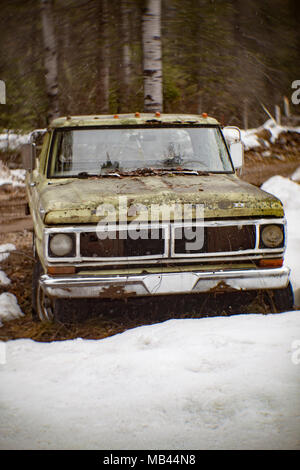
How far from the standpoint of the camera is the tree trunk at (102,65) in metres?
15.2

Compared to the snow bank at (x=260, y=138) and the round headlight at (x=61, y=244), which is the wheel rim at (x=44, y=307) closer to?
the round headlight at (x=61, y=244)

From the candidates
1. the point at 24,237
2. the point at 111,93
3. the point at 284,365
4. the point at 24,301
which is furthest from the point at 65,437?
the point at 111,93

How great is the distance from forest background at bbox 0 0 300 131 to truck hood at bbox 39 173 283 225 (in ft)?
36.7

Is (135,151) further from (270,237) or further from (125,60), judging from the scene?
(125,60)

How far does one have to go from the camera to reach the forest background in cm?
1588

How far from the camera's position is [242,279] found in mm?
3990

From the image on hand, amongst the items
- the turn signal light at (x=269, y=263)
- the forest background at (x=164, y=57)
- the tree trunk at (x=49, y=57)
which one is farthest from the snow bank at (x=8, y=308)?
the forest background at (x=164, y=57)

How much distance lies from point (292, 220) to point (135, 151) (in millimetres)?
2623

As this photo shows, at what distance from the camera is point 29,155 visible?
5438 millimetres

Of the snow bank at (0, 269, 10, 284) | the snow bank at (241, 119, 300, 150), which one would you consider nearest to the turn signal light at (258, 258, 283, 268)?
the snow bank at (0, 269, 10, 284)

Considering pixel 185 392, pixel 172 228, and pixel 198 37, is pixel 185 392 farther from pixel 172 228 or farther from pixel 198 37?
pixel 198 37

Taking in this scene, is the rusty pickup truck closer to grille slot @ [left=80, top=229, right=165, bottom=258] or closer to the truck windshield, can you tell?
grille slot @ [left=80, top=229, right=165, bottom=258]

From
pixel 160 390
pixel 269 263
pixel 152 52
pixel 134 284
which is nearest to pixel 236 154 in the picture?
pixel 269 263

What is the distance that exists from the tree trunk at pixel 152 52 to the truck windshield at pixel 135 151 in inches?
162
